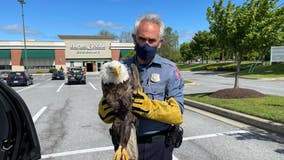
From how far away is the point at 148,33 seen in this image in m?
1.94

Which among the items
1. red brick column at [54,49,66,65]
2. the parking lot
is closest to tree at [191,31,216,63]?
red brick column at [54,49,66,65]

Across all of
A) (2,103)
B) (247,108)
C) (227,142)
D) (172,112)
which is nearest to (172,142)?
(172,112)

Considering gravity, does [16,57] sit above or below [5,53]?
below

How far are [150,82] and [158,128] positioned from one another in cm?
38

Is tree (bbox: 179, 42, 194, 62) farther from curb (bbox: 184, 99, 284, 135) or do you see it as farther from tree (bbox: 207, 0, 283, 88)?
curb (bbox: 184, 99, 284, 135)

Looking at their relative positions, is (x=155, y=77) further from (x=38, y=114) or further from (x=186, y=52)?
(x=186, y=52)

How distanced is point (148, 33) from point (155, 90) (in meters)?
0.44

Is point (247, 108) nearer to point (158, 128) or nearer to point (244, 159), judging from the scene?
point (244, 159)

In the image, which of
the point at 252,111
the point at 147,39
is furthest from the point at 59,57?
the point at 147,39

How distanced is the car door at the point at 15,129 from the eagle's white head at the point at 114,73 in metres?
0.96

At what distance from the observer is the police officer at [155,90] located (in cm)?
187

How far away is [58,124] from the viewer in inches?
277

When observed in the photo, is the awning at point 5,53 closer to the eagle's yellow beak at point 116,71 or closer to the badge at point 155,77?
the badge at point 155,77

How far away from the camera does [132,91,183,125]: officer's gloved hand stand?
1.75 metres
